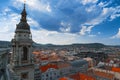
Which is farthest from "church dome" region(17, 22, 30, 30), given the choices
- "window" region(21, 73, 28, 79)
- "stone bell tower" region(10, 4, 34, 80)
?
"window" region(21, 73, 28, 79)

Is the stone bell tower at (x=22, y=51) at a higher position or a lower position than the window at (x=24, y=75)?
higher

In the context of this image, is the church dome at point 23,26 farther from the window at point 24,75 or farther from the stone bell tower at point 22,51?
the window at point 24,75

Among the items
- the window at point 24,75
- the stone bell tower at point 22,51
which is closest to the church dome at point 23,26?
the stone bell tower at point 22,51


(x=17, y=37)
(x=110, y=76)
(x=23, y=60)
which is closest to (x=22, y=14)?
(x=17, y=37)

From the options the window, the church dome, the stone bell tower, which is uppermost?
the church dome

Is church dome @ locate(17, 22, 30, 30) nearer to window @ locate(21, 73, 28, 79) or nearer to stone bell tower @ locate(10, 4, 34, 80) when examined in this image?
stone bell tower @ locate(10, 4, 34, 80)

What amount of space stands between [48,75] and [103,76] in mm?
23152

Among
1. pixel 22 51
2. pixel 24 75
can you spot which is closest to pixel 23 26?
pixel 22 51

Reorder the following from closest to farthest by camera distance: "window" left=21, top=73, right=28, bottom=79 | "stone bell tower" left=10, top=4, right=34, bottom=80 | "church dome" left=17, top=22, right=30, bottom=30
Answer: "stone bell tower" left=10, top=4, right=34, bottom=80
"church dome" left=17, top=22, right=30, bottom=30
"window" left=21, top=73, right=28, bottom=79

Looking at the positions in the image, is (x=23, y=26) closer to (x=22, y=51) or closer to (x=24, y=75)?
(x=22, y=51)

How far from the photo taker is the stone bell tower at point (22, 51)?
19.9 meters

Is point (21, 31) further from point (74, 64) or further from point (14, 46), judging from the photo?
point (74, 64)

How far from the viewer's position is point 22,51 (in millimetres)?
20516

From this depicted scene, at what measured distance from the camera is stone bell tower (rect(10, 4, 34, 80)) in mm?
19859
